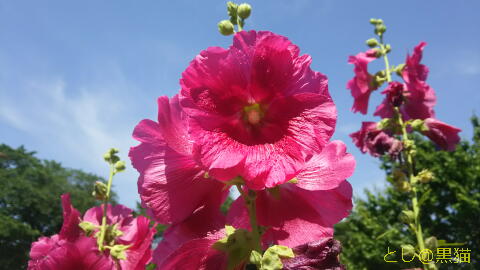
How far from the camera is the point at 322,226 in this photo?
0.79 meters

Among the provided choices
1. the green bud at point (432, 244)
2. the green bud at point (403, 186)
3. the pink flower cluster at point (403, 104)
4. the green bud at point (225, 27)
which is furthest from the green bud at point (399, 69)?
the green bud at point (225, 27)

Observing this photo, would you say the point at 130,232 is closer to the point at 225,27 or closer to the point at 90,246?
the point at 90,246

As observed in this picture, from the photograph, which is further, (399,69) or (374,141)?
(399,69)

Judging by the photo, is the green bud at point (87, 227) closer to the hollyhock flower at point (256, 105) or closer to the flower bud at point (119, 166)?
the flower bud at point (119, 166)

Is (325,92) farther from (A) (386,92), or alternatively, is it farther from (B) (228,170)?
(A) (386,92)

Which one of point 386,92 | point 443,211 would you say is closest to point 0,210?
point 443,211

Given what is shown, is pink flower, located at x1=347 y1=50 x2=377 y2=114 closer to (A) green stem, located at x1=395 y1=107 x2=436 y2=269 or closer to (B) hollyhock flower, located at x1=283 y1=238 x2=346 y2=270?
(A) green stem, located at x1=395 y1=107 x2=436 y2=269

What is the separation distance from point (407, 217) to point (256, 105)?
1.51 meters

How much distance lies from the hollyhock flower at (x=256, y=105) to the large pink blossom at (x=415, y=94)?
2.13 metres

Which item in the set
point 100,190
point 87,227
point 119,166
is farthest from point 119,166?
point 87,227

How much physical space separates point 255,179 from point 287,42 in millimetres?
274

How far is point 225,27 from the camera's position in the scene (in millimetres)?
987

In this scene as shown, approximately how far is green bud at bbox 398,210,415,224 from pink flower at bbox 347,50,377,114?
0.99m

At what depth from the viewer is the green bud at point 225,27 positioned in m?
0.98
